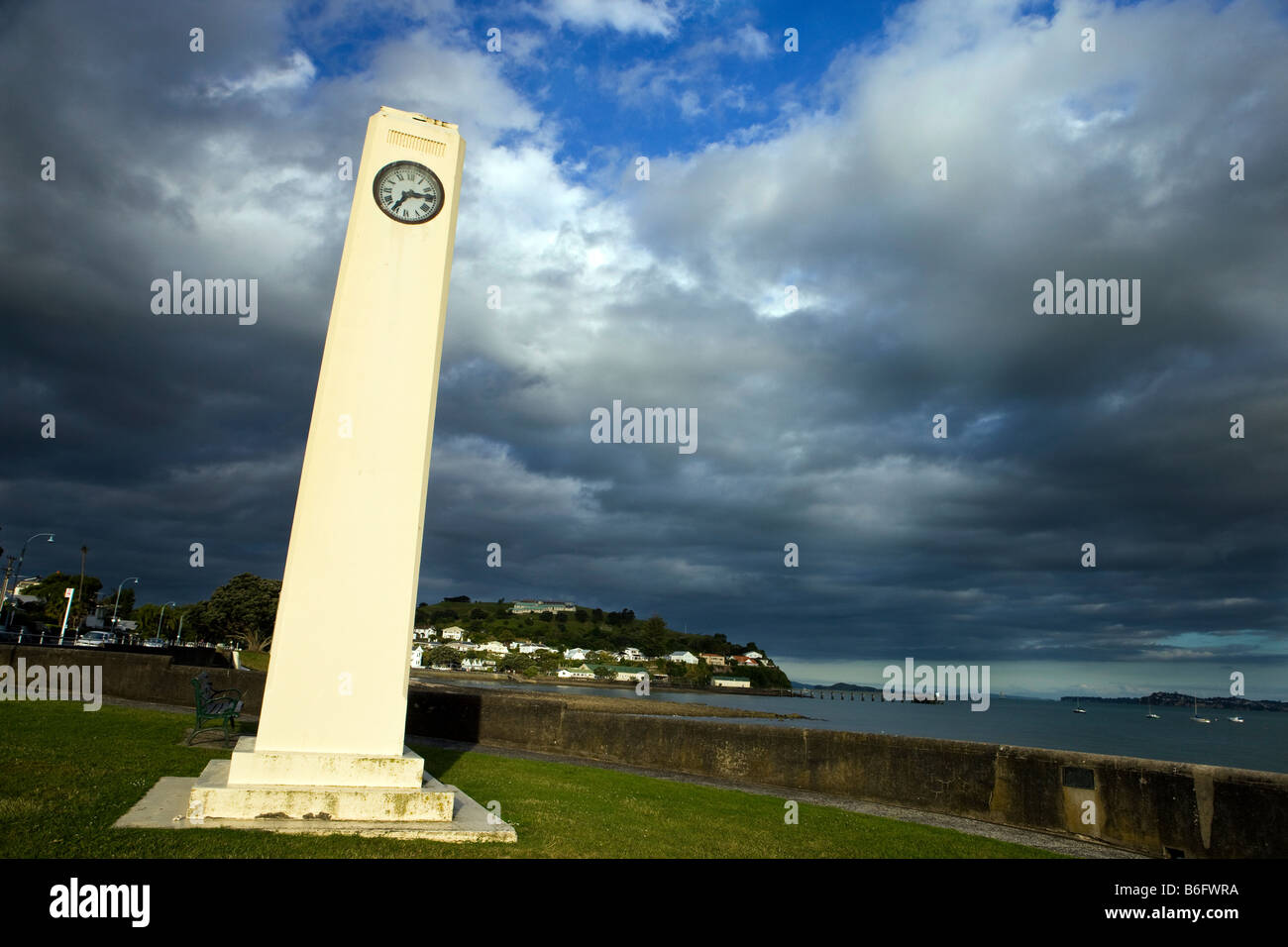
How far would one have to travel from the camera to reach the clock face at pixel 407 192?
748cm

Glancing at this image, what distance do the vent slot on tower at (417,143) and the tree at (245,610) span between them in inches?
2418

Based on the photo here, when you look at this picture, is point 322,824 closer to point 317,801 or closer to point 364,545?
point 317,801

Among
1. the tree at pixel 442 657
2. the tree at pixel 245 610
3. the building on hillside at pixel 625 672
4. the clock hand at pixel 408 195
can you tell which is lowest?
the building on hillside at pixel 625 672

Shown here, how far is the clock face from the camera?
7.48 meters

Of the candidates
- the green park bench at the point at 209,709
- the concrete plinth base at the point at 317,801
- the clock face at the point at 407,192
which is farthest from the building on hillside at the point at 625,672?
the clock face at the point at 407,192

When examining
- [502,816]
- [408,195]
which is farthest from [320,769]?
[408,195]

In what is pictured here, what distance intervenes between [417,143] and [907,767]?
31.4 feet

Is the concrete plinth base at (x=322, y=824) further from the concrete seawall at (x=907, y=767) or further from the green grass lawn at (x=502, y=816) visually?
the concrete seawall at (x=907, y=767)

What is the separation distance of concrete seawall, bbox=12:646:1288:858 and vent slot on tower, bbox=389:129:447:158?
29.2 feet

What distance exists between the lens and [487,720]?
14227mm

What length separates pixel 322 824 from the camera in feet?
19.4
